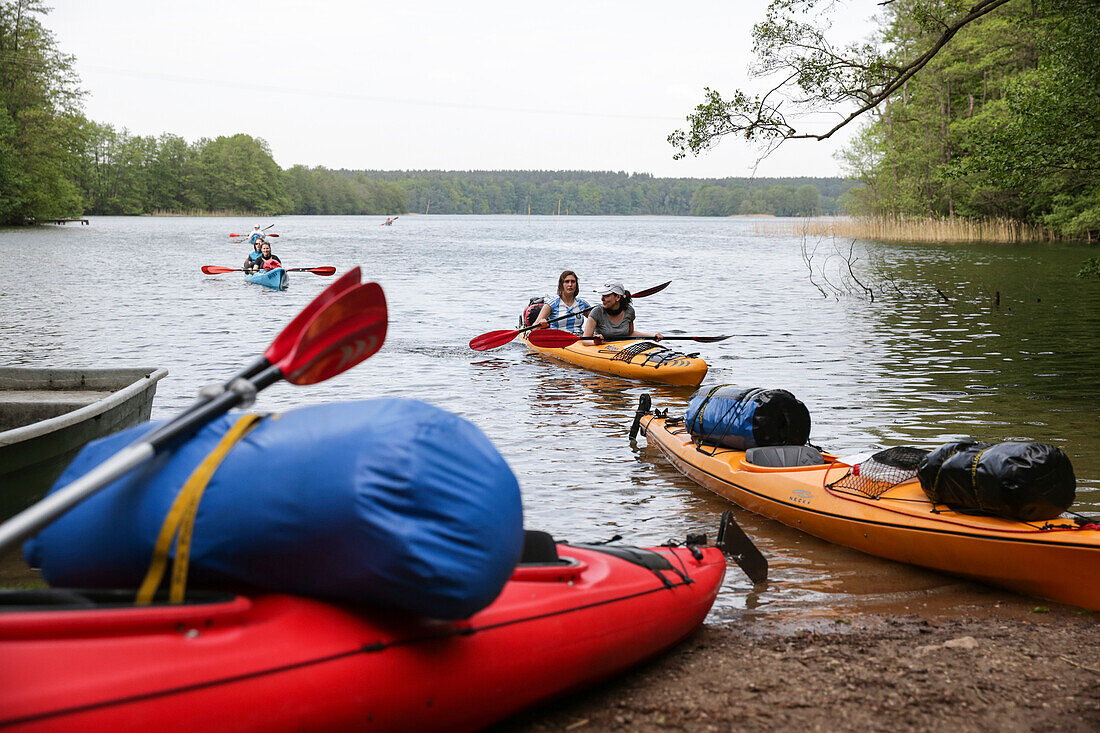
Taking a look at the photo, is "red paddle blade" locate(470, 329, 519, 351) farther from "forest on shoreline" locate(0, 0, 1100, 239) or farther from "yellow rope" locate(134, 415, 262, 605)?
"yellow rope" locate(134, 415, 262, 605)

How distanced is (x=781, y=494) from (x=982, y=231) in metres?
37.2

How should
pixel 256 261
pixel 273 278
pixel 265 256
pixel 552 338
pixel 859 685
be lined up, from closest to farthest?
pixel 859 685 → pixel 552 338 → pixel 273 278 → pixel 256 261 → pixel 265 256

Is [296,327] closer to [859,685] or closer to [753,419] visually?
[859,685]

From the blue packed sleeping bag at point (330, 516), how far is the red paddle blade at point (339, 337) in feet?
1.62

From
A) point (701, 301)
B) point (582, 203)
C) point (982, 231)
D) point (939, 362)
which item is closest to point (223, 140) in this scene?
point (582, 203)

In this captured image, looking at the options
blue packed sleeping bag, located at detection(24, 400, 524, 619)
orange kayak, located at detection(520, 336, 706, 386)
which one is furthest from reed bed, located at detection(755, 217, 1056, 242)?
blue packed sleeping bag, located at detection(24, 400, 524, 619)

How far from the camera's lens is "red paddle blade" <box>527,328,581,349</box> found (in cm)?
1166

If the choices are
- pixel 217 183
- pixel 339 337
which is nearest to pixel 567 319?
pixel 339 337

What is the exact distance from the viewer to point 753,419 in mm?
6059

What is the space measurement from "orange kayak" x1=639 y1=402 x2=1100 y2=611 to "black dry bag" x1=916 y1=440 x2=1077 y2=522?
78 mm

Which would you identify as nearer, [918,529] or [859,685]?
[859,685]

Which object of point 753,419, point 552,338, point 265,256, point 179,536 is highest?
point 265,256

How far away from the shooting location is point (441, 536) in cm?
235

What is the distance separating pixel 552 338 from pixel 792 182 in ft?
492
